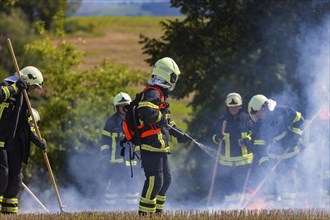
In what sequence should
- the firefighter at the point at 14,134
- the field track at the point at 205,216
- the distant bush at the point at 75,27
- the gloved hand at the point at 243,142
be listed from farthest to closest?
1. the distant bush at the point at 75,27
2. the gloved hand at the point at 243,142
3. the firefighter at the point at 14,134
4. the field track at the point at 205,216

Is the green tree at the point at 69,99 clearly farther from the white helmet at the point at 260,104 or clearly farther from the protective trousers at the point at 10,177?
the protective trousers at the point at 10,177

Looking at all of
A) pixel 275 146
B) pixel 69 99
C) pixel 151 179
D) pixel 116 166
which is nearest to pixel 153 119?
pixel 151 179

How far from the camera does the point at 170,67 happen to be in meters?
14.0

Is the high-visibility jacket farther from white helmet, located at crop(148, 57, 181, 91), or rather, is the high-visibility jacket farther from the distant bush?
the distant bush

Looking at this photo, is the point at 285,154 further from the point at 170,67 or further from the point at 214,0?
the point at 214,0

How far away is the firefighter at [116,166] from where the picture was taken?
1822 centimetres

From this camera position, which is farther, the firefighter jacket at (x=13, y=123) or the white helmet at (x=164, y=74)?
the firefighter jacket at (x=13, y=123)

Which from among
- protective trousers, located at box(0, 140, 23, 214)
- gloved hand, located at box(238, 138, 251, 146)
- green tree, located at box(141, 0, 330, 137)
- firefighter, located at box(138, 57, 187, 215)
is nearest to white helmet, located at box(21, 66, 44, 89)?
protective trousers, located at box(0, 140, 23, 214)

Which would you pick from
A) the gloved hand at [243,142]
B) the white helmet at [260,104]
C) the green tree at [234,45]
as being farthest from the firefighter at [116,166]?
the green tree at [234,45]

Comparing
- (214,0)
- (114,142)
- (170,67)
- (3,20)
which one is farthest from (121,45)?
(170,67)

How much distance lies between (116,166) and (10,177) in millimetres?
4116

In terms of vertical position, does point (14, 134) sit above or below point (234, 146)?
above

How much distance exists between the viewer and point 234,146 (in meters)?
18.3

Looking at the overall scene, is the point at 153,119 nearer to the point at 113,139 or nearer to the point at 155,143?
the point at 155,143
